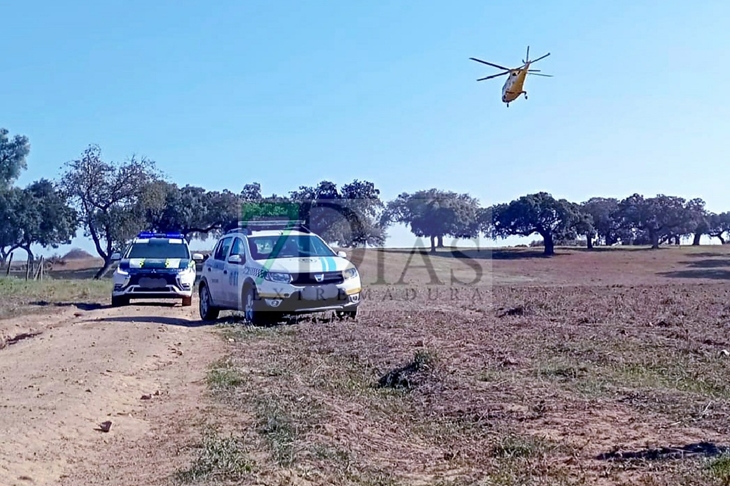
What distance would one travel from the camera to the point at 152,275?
18.4 metres

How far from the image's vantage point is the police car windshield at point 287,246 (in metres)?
14.2

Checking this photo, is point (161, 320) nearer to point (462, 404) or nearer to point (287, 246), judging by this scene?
point (287, 246)

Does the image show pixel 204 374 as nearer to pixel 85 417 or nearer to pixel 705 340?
pixel 85 417

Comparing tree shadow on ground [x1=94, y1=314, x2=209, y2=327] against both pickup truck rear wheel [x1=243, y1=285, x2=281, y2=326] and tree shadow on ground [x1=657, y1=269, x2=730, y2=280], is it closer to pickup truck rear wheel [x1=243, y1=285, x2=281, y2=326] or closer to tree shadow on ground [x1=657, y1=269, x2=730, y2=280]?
pickup truck rear wheel [x1=243, y1=285, x2=281, y2=326]

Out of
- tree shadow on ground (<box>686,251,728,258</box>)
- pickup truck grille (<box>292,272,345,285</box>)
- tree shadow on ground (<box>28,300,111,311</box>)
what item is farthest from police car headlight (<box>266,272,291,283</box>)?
tree shadow on ground (<box>686,251,728,258</box>)

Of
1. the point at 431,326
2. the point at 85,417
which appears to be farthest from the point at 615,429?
the point at 431,326

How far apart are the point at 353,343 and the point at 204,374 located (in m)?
2.68

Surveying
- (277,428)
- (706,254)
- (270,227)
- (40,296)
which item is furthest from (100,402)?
(706,254)

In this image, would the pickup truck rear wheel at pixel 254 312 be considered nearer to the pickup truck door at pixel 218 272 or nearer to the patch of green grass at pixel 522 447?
the pickup truck door at pixel 218 272

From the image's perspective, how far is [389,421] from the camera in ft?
21.1

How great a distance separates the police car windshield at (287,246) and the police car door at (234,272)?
29 centimetres

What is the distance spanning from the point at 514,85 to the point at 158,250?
9645 mm

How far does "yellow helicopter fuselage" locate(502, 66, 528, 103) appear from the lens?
18711mm

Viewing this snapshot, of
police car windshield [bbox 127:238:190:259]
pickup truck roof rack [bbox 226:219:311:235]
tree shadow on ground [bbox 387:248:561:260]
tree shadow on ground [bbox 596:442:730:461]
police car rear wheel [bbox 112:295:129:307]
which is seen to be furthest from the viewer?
tree shadow on ground [bbox 387:248:561:260]
